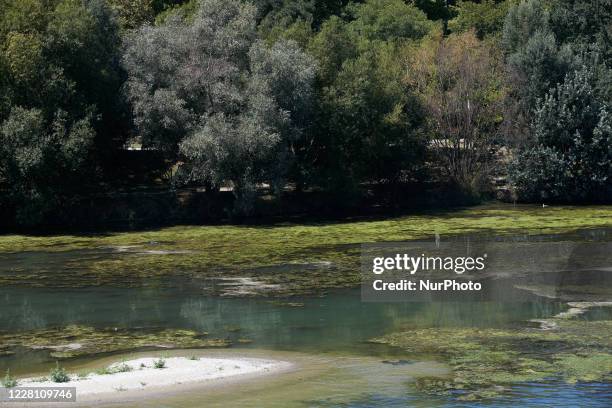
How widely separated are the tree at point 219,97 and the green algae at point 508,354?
96.5 feet

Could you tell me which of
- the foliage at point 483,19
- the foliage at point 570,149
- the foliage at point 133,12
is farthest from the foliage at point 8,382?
the foliage at point 483,19

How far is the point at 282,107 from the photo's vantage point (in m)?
57.9

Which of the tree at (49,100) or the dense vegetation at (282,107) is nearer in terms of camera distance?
the tree at (49,100)

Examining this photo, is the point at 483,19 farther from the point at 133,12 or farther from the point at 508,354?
the point at 508,354

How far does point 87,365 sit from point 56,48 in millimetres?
34543

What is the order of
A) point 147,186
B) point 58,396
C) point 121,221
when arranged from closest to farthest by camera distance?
point 58,396
point 121,221
point 147,186

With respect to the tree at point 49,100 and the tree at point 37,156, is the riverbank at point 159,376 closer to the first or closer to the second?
the tree at point 37,156

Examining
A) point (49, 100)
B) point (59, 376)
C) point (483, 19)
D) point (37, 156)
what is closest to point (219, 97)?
point (49, 100)

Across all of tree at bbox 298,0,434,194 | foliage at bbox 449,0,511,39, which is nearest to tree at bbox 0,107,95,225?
tree at bbox 298,0,434,194

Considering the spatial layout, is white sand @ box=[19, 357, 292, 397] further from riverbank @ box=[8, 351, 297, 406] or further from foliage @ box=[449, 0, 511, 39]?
foliage @ box=[449, 0, 511, 39]

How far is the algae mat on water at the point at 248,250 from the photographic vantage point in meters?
37.7

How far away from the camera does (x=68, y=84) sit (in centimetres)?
5438

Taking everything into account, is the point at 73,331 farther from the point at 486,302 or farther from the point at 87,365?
the point at 486,302

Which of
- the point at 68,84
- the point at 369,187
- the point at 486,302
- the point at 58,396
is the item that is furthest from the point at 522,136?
the point at 58,396
